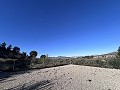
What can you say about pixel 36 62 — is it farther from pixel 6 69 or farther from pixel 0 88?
pixel 0 88

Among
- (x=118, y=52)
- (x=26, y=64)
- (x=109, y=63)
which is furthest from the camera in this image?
(x=118, y=52)

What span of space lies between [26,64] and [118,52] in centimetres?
1715

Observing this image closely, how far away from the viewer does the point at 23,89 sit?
206 inches

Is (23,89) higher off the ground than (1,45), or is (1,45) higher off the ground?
(1,45)

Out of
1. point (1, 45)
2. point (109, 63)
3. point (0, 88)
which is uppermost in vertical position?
point (1, 45)

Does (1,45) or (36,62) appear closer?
(36,62)

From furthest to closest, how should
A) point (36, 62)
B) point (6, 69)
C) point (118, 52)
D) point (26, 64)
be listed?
point (118, 52) → point (36, 62) → point (26, 64) → point (6, 69)

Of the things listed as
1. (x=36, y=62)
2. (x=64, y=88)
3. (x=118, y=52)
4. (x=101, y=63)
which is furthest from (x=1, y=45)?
(x=64, y=88)

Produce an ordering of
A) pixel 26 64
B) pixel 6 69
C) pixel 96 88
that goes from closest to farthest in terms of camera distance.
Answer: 1. pixel 96 88
2. pixel 6 69
3. pixel 26 64

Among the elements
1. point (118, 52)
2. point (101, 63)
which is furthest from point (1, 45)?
point (118, 52)

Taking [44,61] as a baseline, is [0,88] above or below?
below

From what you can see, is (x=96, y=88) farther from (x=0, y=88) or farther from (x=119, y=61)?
(x=119, y=61)

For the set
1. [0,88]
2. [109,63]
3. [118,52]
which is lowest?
[0,88]

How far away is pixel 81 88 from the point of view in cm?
527
